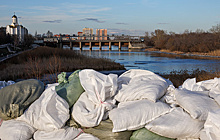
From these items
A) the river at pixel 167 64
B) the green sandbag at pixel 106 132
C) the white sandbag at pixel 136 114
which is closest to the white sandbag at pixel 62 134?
the green sandbag at pixel 106 132

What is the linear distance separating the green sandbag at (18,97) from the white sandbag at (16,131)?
93 mm

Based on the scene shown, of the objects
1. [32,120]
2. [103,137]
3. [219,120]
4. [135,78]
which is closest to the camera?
[219,120]

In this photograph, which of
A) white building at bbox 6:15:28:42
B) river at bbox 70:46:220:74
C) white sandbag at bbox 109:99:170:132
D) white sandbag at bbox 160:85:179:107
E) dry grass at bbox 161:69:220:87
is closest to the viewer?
white sandbag at bbox 109:99:170:132

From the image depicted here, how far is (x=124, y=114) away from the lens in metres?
2.22

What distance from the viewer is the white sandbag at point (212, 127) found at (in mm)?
1910

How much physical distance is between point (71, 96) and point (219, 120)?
1.50 meters

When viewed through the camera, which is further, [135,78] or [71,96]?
[135,78]

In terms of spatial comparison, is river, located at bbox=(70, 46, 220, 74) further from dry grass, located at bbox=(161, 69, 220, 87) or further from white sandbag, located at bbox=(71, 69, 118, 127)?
white sandbag, located at bbox=(71, 69, 118, 127)

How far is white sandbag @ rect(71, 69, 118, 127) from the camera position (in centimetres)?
236

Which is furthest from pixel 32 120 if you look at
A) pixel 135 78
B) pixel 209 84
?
pixel 209 84

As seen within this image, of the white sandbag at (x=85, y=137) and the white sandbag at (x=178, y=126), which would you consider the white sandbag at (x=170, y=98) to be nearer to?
the white sandbag at (x=178, y=126)

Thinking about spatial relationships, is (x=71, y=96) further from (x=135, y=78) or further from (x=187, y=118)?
(x=187, y=118)

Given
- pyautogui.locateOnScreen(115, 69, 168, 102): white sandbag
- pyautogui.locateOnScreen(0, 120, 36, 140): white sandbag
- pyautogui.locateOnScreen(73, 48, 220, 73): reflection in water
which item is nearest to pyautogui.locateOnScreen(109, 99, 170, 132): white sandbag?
pyautogui.locateOnScreen(115, 69, 168, 102): white sandbag

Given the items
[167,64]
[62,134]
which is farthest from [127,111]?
[167,64]
